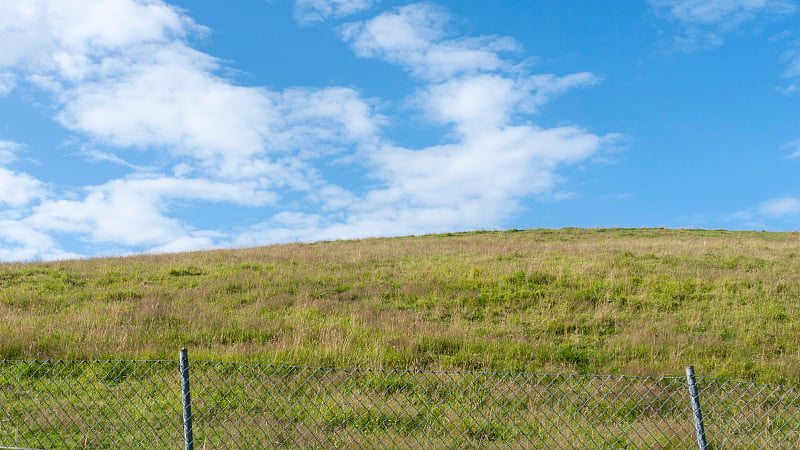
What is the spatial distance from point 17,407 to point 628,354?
1046 centimetres

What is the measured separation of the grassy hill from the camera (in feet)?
36.5

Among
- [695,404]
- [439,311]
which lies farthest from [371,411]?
[439,311]

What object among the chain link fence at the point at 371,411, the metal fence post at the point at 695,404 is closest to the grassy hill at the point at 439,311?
the chain link fence at the point at 371,411

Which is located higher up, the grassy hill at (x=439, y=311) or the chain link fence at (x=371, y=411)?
the grassy hill at (x=439, y=311)

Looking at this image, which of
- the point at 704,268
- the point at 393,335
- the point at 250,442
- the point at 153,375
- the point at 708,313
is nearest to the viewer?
the point at 250,442

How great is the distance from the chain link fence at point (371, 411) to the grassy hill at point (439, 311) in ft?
3.22

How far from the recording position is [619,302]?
14.8m

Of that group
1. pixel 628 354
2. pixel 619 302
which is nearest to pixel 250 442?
pixel 628 354

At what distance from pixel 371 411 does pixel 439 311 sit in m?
6.06

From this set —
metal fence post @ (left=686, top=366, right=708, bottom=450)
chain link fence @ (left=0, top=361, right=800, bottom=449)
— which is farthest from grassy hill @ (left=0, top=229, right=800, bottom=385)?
metal fence post @ (left=686, top=366, right=708, bottom=450)

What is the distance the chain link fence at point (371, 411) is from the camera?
25.9 ft

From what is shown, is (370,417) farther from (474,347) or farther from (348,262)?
(348,262)

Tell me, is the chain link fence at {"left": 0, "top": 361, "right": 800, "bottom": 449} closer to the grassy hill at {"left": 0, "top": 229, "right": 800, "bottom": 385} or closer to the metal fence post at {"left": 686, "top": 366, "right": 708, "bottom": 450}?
the grassy hill at {"left": 0, "top": 229, "right": 800, "bottom": 385}

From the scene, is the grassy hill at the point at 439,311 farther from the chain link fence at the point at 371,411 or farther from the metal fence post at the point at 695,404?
the metal fence post at the point at 695,404
